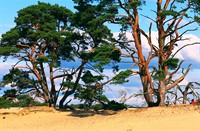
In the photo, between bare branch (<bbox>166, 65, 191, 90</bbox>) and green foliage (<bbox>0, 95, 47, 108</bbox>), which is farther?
green foliage (<bbox>0, 95, 47, 108</bbox>)

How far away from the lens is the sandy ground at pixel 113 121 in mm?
19344

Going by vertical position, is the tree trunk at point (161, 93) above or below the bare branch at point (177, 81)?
below

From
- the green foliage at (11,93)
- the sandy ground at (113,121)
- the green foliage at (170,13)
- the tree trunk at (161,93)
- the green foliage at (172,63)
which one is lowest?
the sandy ground at (113,121)

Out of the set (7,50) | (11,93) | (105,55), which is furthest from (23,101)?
(105,55)

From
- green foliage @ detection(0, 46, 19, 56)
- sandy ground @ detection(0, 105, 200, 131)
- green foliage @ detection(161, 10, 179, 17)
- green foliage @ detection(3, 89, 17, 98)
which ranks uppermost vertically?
green foliage @ detection(161, 10, 179, 17)

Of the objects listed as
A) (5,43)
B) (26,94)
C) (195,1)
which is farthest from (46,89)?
(195,1)

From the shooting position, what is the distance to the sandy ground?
19.3 m

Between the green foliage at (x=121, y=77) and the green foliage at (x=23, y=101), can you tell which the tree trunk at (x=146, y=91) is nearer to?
the green foliage at (x=121, y=77)

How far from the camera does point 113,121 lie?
72.2 feet

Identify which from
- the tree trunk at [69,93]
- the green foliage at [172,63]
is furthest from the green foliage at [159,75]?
the tree trunk at [69,93]

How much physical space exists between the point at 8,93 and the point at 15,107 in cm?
112

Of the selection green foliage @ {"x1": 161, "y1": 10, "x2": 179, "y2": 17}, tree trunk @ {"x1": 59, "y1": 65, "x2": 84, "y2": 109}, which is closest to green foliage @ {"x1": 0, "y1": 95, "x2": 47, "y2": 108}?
tree trunk @ {"x1": 59, "y1": 65, "x2": 84, "y2": 109}

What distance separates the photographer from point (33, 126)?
23.7 metres

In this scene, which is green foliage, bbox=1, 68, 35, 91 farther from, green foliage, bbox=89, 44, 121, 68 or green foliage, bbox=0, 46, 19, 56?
green foliage, bbox=89, 44, 121, 68
